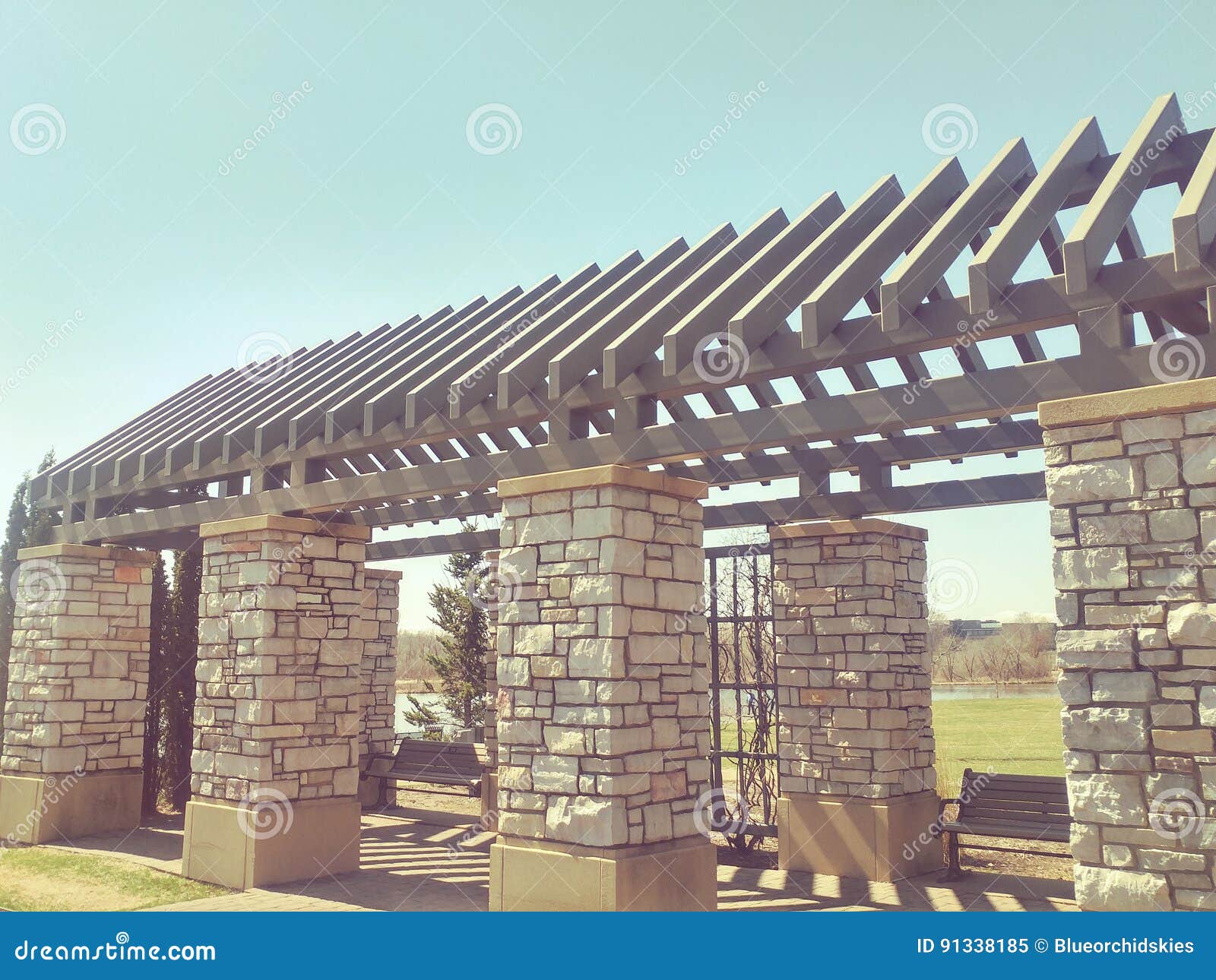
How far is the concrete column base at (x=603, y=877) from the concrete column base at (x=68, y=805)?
7.21 metres

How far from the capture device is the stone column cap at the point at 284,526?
930cm

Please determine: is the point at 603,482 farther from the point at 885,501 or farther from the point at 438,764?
the point at 438,764

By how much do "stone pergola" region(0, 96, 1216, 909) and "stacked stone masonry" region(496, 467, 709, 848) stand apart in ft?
0.09

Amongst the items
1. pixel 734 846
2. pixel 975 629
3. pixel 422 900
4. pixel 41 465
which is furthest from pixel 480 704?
Answer: pixel 975 629

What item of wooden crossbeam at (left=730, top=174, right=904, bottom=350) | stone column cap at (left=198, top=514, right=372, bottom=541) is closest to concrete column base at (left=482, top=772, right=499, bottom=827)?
stone column cap at (left=198, top=514, right=372, bottom=541)

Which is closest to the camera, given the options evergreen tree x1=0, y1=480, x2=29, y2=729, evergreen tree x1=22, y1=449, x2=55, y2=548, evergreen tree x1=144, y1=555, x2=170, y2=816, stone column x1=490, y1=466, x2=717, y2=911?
stone column x1=490, y1=466, x2=717, y2=911

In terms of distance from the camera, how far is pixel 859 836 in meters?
9.35

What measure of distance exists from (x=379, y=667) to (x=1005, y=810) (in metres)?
9.35

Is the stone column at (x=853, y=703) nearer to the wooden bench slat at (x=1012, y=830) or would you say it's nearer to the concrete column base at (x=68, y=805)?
the wooden bench slat at (x=1012, y=830)

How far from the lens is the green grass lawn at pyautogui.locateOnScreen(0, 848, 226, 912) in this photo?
823cm

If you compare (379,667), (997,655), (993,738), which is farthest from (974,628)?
(379,667)

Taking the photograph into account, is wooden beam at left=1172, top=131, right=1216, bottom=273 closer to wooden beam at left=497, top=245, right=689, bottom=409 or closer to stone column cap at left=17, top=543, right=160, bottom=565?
wooden beam at left=497, top=245, right=689, bottom=409

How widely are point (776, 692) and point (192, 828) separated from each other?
20.0ft

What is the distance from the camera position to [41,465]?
16.9 meters
